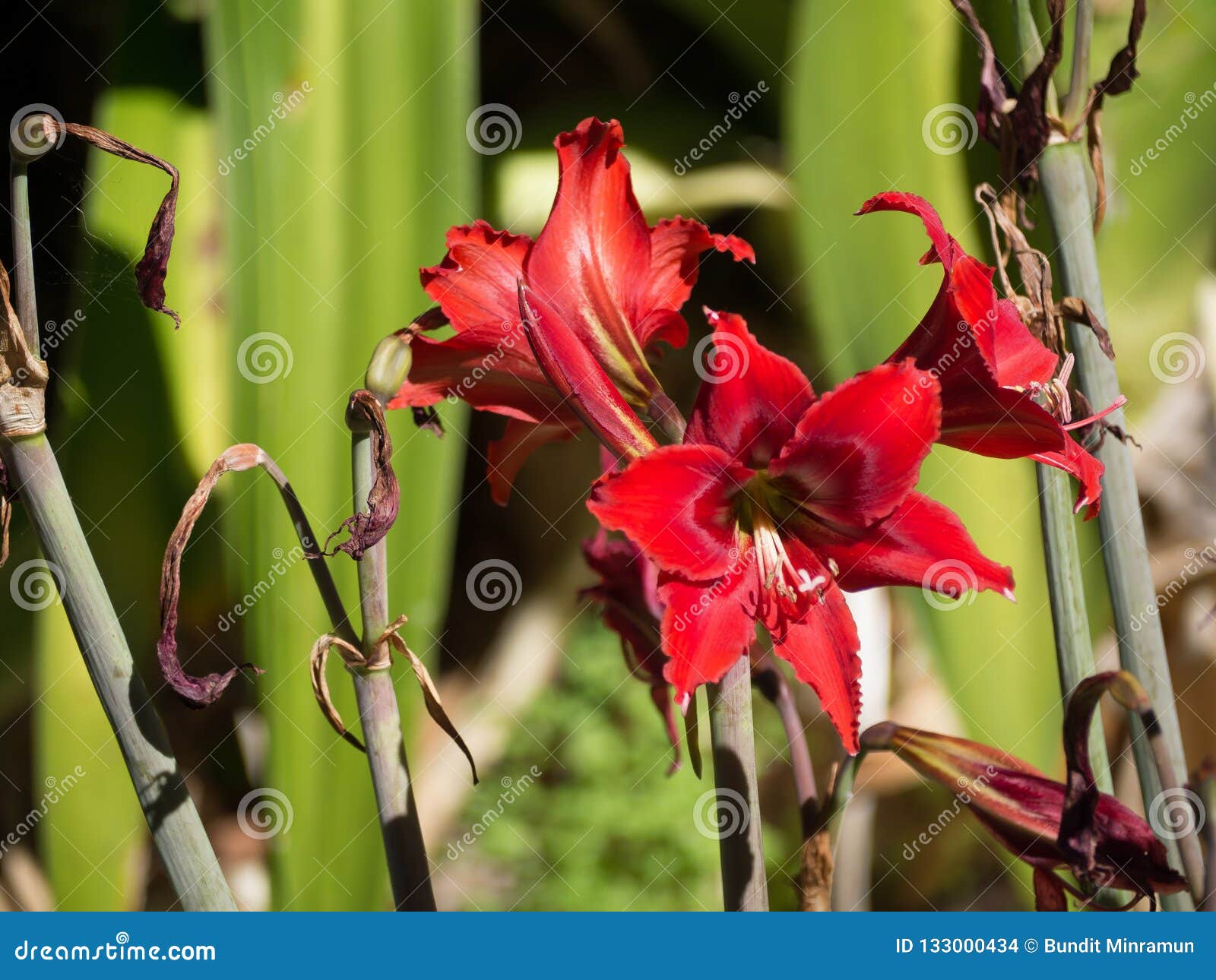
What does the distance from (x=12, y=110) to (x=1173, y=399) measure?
87 centimetres

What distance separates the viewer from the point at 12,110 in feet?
2.13

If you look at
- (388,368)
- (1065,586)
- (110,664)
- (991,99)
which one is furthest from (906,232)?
(110,664)

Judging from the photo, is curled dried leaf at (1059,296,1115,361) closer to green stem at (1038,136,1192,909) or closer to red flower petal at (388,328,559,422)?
green stem at (1038,136,1192,909)

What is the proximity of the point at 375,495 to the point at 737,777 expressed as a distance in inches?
5.7

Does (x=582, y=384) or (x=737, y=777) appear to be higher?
(x=582, y=384)

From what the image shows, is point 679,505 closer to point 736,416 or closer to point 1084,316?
point 736,416

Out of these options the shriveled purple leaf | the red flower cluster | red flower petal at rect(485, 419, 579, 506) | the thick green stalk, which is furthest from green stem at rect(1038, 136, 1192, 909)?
the shriveled purple leaf

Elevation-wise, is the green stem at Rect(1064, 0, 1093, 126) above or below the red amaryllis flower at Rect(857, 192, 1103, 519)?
above

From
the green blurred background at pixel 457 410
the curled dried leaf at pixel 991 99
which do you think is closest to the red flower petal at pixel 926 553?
the curled dried leaf at pixel 991 99

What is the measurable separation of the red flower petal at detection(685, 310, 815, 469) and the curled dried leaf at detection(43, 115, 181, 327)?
170 millimetres

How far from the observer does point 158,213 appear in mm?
307

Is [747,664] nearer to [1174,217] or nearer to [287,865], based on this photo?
[287,865]

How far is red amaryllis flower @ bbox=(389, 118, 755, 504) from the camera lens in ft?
1.06

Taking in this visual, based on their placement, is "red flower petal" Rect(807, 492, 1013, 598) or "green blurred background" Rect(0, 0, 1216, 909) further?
"green blurred background" Rect(0, 0, 1216, 909)
